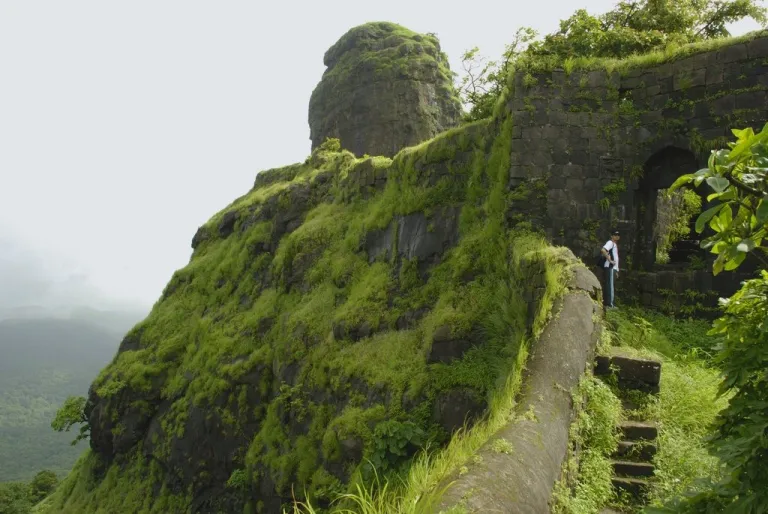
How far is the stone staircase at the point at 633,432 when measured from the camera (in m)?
4.93

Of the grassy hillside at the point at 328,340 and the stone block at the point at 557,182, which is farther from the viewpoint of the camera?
the stone block at the point at 557,182

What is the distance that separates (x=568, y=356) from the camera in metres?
5.67

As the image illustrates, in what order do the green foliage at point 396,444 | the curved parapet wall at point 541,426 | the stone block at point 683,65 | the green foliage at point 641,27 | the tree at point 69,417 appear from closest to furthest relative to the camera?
1. the curved parapet wall at point 541,426
2. the green foliage at point 396,444
3. the stone block at point 683,65
4. the green foliage at point 641,27
5. the tree at point 69,417

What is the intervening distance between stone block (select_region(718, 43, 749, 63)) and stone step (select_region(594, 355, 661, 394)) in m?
6.31

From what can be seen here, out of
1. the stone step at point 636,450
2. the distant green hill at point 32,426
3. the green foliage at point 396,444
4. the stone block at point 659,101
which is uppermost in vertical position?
the stone block at point 659,101

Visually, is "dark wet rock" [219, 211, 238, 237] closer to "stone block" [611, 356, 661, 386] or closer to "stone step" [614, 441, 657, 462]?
"stone block" [611, 356, 661, 386]

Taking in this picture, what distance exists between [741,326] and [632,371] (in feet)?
12.3

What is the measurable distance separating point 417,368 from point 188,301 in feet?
49.1

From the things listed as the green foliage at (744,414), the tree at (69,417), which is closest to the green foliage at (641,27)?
the green foliage at (744,414)

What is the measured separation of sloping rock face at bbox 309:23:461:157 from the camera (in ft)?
110

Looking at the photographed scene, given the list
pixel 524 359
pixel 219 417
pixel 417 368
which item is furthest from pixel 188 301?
pixel 524 359

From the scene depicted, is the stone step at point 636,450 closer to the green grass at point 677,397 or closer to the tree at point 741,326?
the green grass at point 677,397

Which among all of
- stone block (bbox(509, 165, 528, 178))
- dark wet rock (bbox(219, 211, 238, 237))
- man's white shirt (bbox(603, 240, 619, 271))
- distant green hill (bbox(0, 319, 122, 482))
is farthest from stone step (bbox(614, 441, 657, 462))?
distant green hill (bbox(0, 319, 122, 482))

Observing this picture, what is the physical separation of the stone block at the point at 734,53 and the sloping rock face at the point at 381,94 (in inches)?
934
